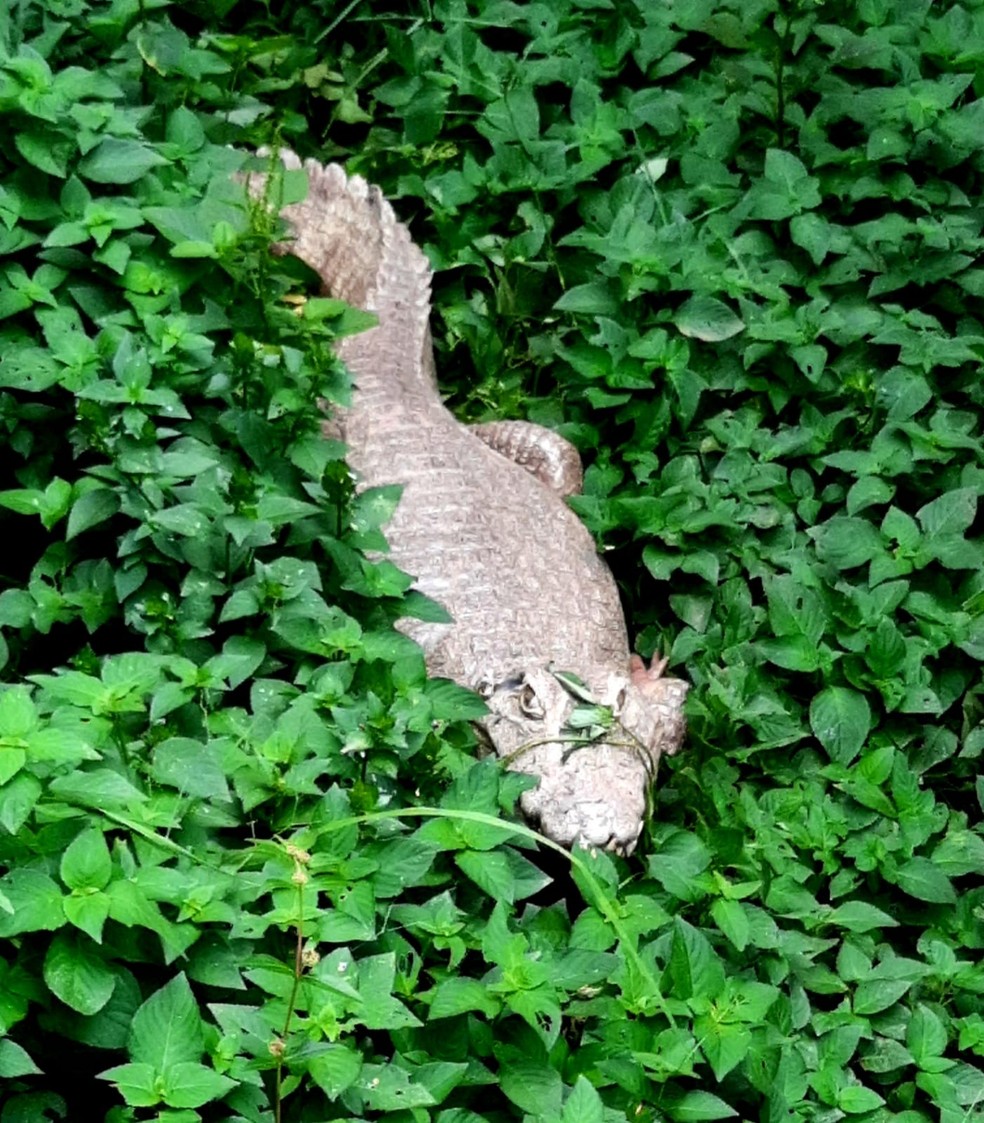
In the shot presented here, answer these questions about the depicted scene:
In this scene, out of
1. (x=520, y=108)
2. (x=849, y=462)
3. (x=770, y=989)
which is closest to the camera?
(x=770, y=989)

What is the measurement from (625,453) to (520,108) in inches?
57.6

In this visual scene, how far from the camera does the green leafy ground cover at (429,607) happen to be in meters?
2.84

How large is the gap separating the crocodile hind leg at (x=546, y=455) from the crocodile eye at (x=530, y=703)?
3.66 ft

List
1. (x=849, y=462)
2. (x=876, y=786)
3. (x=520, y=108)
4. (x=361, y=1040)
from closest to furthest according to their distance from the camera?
(x=361, y=1040) → (x=876, y=786) → (x=849, y=462) → (x=520, y=108)

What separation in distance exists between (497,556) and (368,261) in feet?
4.90

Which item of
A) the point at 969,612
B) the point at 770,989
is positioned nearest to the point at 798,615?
the point at 969,612

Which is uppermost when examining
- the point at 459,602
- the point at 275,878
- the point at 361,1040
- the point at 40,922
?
the point at 40,922

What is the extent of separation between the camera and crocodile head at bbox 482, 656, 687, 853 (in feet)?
12.8

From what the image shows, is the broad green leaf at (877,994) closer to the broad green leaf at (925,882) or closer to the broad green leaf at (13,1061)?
the broad green leaf at (925,882)

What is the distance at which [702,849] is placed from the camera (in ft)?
12.6

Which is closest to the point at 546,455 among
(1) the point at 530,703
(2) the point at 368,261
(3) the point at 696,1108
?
(2) the point at 368,261

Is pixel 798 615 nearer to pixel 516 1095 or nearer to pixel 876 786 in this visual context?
pixel 876 786

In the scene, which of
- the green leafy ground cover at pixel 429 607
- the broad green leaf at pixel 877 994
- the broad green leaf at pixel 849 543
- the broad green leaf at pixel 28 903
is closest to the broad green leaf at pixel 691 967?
the green leafy ground cover at pixel 429 607

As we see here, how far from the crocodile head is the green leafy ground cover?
5.5 inches
